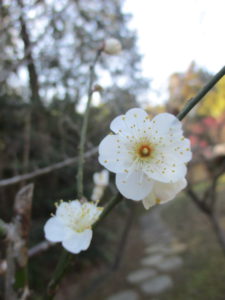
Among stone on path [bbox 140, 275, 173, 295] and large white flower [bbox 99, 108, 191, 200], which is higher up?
large white flower [bbox 99, 108, 191, 200]

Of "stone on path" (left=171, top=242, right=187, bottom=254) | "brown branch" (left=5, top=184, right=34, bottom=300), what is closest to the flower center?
"brown branch" (left=5, top=184, right=34, bottom=300)

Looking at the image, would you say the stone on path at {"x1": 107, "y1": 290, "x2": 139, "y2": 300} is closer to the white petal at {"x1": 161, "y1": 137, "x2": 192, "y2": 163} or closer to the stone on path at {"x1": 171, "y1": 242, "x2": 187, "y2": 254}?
the stone on path at {"x1": 171, "y1": 242, "x2": 187, "y2": 254}

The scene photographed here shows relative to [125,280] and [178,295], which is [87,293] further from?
[178,295]

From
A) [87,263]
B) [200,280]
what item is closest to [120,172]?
[200,280]

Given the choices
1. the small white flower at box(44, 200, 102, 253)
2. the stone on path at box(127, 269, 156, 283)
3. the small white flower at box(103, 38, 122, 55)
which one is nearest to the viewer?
the small white flower at box(44, 200, 102, 253)

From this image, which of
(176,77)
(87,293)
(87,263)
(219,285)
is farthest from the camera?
(87,263)
